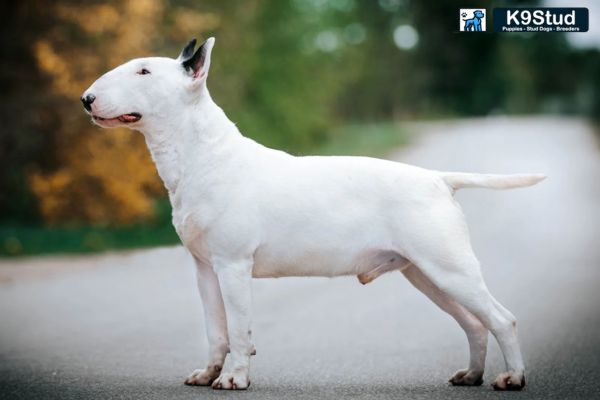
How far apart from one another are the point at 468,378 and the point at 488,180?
133cm

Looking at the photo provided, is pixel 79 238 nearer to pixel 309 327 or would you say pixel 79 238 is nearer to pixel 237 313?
pixel 309 327

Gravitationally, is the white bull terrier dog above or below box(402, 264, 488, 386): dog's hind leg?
above

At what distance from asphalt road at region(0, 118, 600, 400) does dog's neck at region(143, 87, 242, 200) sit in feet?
4.72

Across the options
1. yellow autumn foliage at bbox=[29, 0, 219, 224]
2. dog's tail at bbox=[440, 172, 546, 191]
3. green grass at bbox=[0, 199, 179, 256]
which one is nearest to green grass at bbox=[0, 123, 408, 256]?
green grass at bbox=[0, 199, 179, 256]

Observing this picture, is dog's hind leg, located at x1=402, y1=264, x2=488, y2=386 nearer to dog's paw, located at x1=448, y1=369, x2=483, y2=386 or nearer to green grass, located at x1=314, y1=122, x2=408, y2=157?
dog's paw, located at x1=448, y1=369, x2=483, y2=386

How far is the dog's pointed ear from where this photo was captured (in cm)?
651

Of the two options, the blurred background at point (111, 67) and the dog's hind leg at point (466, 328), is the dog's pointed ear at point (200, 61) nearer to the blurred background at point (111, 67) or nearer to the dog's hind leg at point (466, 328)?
the dog's hind leg at point (466, 328)

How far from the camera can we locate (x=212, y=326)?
6.72 metres

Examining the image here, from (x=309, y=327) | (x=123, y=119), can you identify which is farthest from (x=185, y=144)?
(x=309, y=327)

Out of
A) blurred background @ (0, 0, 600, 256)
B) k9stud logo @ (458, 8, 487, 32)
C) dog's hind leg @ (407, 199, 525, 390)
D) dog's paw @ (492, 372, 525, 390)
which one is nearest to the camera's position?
dog's hind leg @ (407, 199, 525, 390)

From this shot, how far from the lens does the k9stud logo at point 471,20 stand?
10.5m

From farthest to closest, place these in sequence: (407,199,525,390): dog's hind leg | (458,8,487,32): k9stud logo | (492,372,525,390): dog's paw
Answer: (458,8,487,32): k9stud logo, (492,372,525,390): dog's paw, (407,199,525,390): dog's hind leg

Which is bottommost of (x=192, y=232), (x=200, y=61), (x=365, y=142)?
(x=365, y=142)

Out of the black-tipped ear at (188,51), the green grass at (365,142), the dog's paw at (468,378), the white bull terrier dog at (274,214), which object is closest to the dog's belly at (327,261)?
the white bull terrier dog at (274,214)
